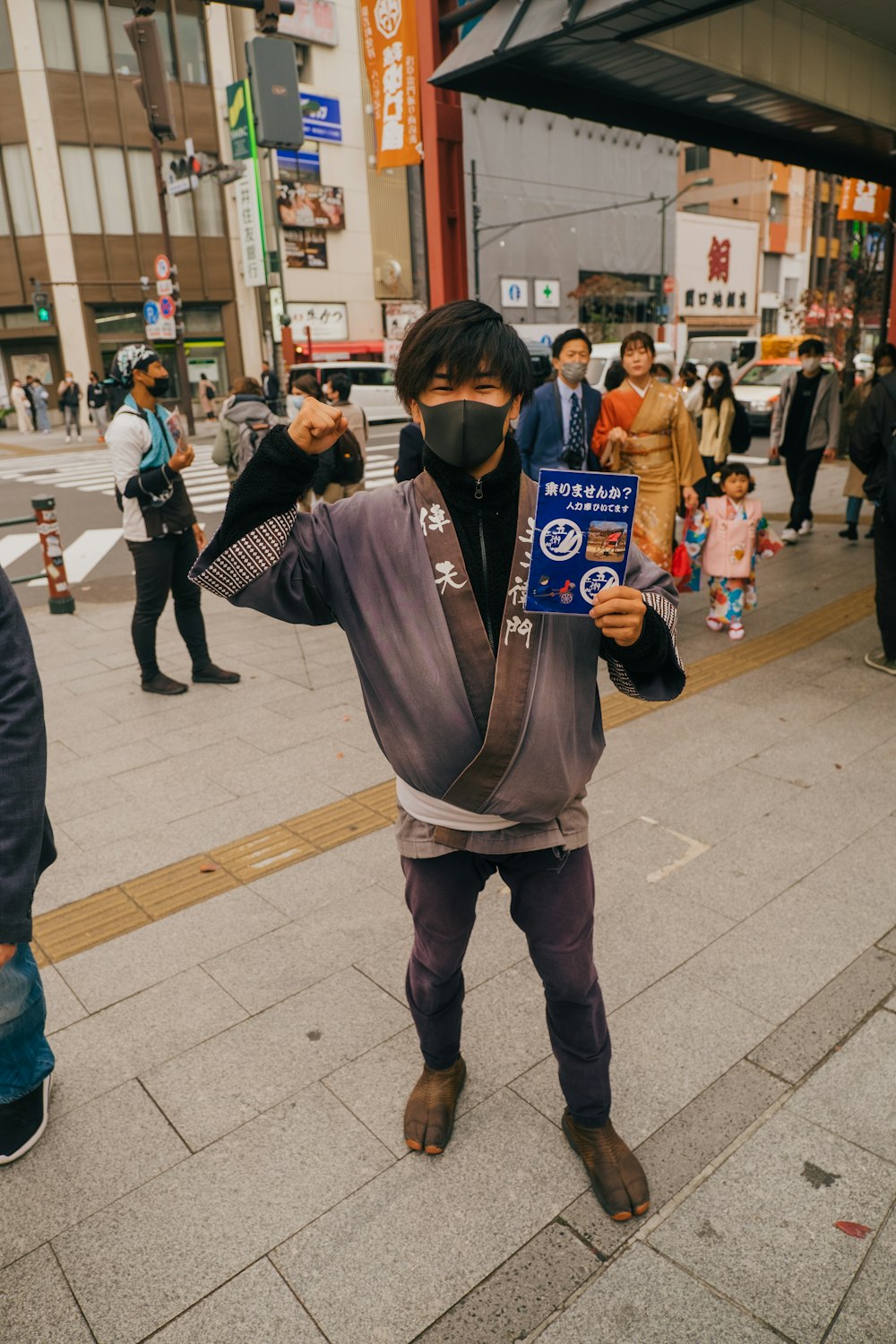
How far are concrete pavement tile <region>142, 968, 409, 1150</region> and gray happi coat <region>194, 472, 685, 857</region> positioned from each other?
118cm

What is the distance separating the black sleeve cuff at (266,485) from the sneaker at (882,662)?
496 centimetres

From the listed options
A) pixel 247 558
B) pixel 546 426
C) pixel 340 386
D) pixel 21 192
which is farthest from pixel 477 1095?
pixel 21 192

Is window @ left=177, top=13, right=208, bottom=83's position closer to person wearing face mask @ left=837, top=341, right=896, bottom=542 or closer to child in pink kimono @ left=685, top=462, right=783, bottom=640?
person wearing face mask @ left=837, top=341, right=896, bottom=542

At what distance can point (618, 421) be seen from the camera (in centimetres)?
600

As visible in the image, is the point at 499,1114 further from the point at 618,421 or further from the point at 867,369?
the point at 867,369

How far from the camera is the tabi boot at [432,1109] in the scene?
95.1 inches

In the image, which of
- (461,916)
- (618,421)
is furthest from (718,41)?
(461,916)

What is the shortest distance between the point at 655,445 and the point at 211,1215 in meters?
5.00

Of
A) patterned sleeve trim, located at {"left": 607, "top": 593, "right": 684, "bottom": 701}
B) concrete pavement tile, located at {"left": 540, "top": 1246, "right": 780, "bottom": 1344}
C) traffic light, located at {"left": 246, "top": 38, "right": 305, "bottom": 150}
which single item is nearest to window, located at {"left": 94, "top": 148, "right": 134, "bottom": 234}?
traffic light, located at {"left": 246, "top": 38, "right": 305, "bottom": 150}

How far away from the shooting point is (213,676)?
243 inches

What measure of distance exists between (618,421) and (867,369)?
18.2m

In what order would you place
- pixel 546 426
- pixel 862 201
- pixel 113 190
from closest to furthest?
pixel 546 426, pixel 862 201, pixel 113 190

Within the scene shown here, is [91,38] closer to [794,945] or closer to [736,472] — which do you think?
[736,472]

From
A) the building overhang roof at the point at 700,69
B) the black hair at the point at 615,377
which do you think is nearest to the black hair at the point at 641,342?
the black hair at the point at 615,377
